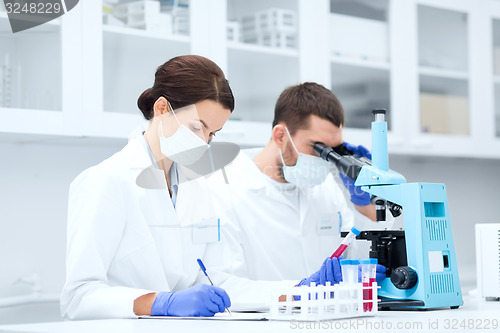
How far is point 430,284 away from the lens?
166 cm

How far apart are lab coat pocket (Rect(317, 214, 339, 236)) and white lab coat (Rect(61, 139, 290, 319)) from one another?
24.1 inches

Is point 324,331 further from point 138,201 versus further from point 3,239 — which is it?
point 3,239

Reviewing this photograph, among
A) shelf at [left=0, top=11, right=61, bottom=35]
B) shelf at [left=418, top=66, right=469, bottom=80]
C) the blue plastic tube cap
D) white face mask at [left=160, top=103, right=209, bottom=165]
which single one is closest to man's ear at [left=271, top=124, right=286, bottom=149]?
white face mask at [left=160, top=103, right=209, bottom=165]

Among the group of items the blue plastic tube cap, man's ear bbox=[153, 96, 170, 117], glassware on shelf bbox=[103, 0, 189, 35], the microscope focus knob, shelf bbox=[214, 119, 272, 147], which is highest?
glassware on shelf bbox=[103, 0, 189, 35]

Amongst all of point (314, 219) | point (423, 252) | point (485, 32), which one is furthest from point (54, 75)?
point (485, 32)

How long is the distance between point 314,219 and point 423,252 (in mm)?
910

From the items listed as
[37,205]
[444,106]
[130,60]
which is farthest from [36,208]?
[444,106]

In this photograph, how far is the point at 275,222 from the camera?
Answer: 8.19 feet

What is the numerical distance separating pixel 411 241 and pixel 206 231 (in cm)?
60

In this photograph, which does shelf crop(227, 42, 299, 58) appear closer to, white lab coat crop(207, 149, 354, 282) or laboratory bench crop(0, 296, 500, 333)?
white lab coat crop(207, 149, 354, 282)

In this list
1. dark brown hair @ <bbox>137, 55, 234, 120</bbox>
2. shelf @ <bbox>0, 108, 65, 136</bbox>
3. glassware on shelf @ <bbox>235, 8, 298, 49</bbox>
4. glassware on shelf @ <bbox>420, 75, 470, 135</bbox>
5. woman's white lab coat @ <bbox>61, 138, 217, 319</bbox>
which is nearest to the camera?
woman's white lab coat @ <bbox>61, 138, 217, 319</bbox>

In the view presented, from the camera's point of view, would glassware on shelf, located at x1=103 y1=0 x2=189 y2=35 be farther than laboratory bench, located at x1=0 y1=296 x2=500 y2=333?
Yes

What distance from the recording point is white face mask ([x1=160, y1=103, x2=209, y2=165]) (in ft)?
5.94

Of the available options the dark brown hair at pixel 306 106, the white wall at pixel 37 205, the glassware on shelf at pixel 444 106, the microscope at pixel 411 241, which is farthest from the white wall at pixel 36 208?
the glassware on shelf at pixel 444 106
